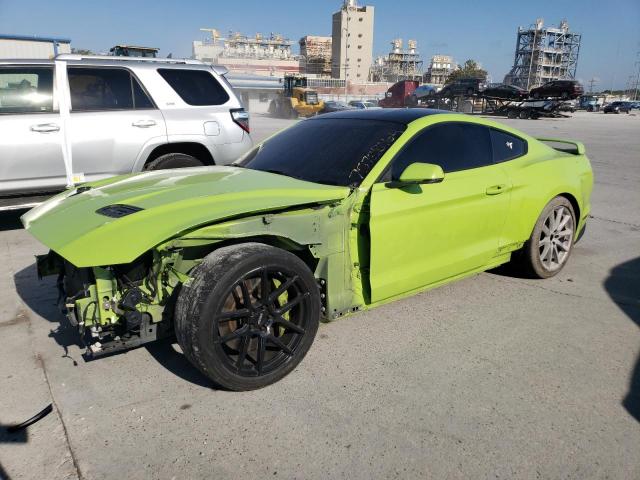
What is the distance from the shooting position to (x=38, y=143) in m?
5.36

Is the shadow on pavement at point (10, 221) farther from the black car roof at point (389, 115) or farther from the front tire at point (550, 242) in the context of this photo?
the front tire at point (550, 242)

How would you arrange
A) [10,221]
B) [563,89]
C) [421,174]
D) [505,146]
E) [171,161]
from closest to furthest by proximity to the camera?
[421,174]
[505,146]
[171,161]
[10,221]
[563,89]

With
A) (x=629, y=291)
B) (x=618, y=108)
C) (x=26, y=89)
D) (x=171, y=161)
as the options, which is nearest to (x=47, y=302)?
(x=171, y=161)

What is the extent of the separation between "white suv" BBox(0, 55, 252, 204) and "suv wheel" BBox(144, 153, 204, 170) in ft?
0.04

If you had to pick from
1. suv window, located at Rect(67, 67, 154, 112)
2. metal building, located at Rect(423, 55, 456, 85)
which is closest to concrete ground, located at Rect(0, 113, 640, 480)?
suv window, located at Rect(67, 67, 154, 112)

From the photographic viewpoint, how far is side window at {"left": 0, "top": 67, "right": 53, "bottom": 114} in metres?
5.39

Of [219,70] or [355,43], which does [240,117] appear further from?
[355,43]

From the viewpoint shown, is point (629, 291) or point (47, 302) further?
point (629, 291)

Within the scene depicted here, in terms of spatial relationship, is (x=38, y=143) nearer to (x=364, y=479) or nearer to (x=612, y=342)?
(x=364, y=479)

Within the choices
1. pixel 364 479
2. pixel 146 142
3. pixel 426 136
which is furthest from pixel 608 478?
pixel 146 142

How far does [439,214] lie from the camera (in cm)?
346

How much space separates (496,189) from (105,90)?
458 centimetres

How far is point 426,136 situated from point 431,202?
551 mm

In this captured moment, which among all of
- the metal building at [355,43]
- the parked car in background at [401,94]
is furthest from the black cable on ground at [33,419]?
the metal building at [355,43]
